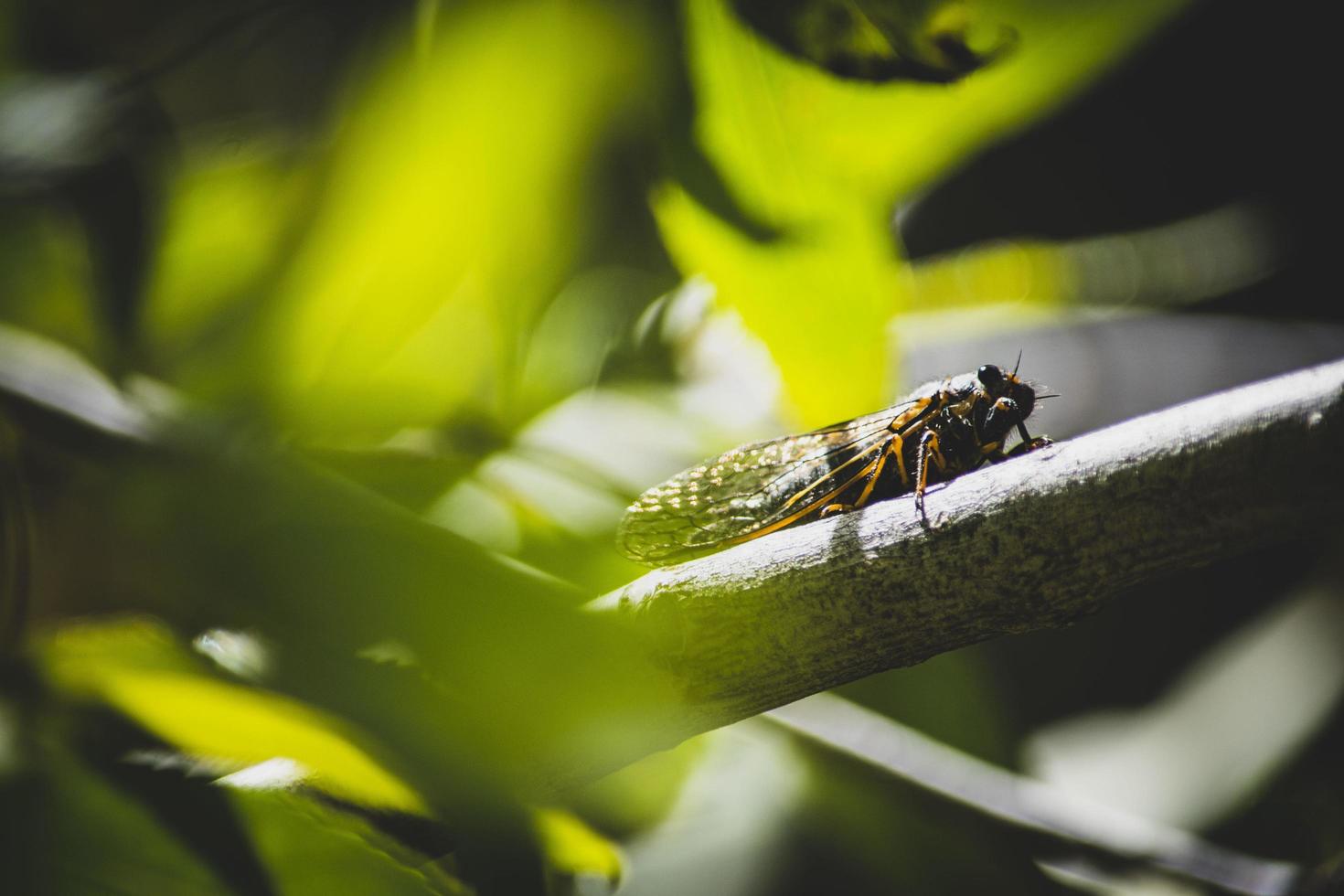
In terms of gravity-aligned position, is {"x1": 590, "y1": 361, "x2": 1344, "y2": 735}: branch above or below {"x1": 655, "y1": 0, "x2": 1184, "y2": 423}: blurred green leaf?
below

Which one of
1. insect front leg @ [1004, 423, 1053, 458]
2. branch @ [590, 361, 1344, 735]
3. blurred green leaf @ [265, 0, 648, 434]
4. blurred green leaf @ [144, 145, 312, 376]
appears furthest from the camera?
blurred green leaf @ [144, 145, 312, 376]

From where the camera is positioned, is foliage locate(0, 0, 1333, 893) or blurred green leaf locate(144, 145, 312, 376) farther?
blurred green leaf locate(144, 145, 312, 376)

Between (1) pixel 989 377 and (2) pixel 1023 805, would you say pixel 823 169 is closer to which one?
(1) pixel 989 377

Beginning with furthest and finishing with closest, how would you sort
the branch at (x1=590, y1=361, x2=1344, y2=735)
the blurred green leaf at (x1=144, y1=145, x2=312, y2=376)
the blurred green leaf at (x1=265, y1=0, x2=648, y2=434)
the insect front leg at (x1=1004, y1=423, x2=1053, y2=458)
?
1. the blurred green leaf at (x1=144, y1=145, x2=312, y2=376)
2. the blurred green leaf at (x1=265, y1=0, x2=648, y2=434)
3. the insect front leg at (x1=1004, y1=423, x2=1053, y2=458)
4. the branch at (x1=590, y1=361, x2=1344, y2=735)

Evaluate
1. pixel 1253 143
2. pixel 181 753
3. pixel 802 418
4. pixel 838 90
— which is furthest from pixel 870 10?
pixel 1253 143

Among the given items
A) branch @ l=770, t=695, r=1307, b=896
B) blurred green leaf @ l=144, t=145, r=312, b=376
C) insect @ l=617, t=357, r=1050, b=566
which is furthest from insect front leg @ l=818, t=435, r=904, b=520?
blurred green leaf @ l=144, t=145, r=312, b=376

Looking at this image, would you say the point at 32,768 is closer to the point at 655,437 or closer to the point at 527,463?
the point at 527,463

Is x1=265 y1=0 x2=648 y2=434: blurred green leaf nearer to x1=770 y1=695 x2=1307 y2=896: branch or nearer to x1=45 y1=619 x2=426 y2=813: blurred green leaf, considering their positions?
x1=45 y1=619 x2=426 y2=813: blurred green leaf

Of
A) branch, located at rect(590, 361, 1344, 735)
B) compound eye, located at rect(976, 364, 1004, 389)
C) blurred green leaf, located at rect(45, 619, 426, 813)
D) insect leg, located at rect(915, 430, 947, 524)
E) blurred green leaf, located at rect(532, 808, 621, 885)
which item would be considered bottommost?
blurred green leaf, located at rect(532, 808, 621, 885)
